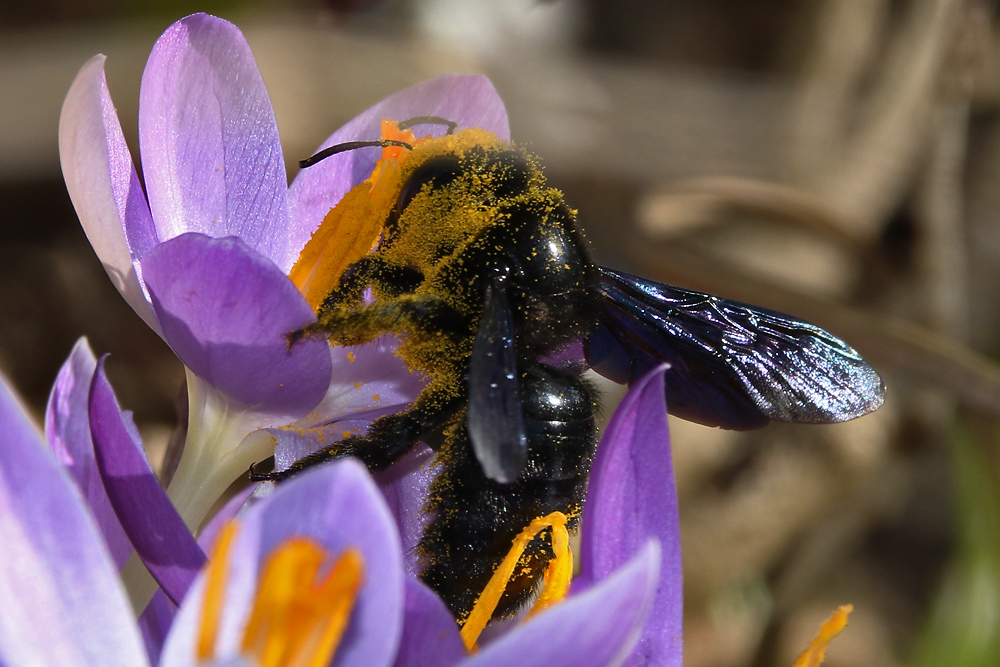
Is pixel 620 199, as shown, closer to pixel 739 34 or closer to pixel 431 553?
pixel 739 34

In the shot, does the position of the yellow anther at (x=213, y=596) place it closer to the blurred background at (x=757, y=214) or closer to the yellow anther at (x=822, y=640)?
the yellow anther at (x=822, y=640)

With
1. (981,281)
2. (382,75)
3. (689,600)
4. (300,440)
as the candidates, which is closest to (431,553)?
(300,440)

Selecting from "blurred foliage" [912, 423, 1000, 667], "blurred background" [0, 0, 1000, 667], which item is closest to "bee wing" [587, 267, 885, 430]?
"blurred background" [0, 0, 1000, 667]

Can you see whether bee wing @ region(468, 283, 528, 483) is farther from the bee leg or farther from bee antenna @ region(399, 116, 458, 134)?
bee antenna @ region(399, 116, 458, 134)

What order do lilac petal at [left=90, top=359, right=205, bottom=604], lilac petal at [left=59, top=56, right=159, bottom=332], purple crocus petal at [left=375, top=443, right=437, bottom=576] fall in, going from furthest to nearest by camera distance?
purple crocus petal at [left=375, top=443, right=437, bottom=576], lilac petal at [left=59, top=56, right=159, bottom=332], lilac petal at [left=90, top=359, right=205, bottom=604]

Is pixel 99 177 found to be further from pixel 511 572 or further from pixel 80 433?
pixel 511 572

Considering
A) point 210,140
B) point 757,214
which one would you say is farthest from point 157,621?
point 757,214
